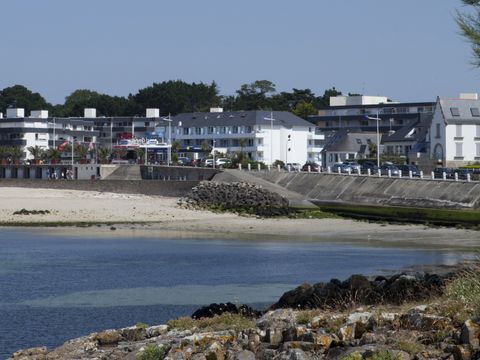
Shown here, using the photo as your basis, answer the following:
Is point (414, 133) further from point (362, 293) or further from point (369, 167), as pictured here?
point (362, 293)

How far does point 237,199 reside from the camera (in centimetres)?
8838

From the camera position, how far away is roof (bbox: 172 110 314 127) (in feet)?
488

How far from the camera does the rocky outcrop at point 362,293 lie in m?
24.1

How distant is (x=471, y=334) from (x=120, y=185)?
93417 mm

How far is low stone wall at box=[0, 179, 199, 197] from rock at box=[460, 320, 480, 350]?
8390 cm

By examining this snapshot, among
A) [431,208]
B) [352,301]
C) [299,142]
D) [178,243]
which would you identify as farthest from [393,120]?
[352,301]

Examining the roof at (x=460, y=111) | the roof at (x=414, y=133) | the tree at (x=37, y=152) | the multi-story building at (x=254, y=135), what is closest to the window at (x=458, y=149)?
the roof at (x=460, y=111)

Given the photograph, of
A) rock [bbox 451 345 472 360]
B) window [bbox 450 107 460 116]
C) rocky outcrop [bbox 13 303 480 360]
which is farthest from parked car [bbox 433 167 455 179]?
rock [bbox 451 345 472 360]

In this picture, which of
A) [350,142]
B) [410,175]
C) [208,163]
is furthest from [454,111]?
[350,142]

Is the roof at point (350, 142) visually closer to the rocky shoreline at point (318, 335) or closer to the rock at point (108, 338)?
the rocky shoreline at point (318, 335)

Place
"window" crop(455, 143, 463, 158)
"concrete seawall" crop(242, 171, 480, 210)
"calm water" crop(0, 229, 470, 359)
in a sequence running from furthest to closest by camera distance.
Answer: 1. "window" crop(455, 143, 463, 158)
2. "concrete seawall" crop(242, 171, 480, 210)
3. "calm water" crop(0, 229, 470, 359)

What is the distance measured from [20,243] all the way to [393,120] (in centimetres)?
11396

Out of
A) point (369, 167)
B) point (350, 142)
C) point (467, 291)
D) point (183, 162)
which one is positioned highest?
point (350, 142)

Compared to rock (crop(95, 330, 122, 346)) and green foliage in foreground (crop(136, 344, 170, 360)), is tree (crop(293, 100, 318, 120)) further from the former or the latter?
green foliage in foreground (crop(136, 344, 170, 360))
